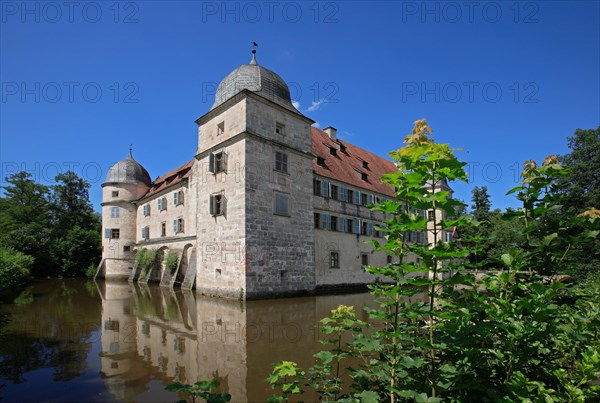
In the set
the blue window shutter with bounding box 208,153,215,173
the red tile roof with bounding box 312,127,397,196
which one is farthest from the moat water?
the red tile roof with bounding box 312,127,397,196

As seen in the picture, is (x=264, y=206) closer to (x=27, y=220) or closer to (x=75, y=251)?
(x=75, y=251)

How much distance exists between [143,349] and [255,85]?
1440 centimetres

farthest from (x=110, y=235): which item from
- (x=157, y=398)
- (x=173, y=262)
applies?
(x=157, y=398)

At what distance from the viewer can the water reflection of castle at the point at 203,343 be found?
562cm

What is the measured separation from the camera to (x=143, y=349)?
7.61 meters

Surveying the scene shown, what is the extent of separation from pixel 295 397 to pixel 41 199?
154 ft

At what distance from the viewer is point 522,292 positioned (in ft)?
8.83

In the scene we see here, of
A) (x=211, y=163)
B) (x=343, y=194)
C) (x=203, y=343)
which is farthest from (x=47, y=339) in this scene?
(x=343, y=194)

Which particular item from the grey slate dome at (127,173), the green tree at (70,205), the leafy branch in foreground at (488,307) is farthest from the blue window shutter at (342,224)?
the green tree at (70,205)

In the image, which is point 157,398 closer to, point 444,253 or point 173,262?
point 444,253

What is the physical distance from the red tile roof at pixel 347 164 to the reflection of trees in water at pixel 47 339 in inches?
570

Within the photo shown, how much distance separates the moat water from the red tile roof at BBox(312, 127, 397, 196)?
1132 centimetres

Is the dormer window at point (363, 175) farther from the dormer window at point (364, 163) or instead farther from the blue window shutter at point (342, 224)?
the blue window shutter at point (342, 224)

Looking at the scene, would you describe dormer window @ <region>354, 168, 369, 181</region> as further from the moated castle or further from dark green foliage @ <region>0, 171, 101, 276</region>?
dark green foliage @ <region>0, 171, 101, 276</region>
